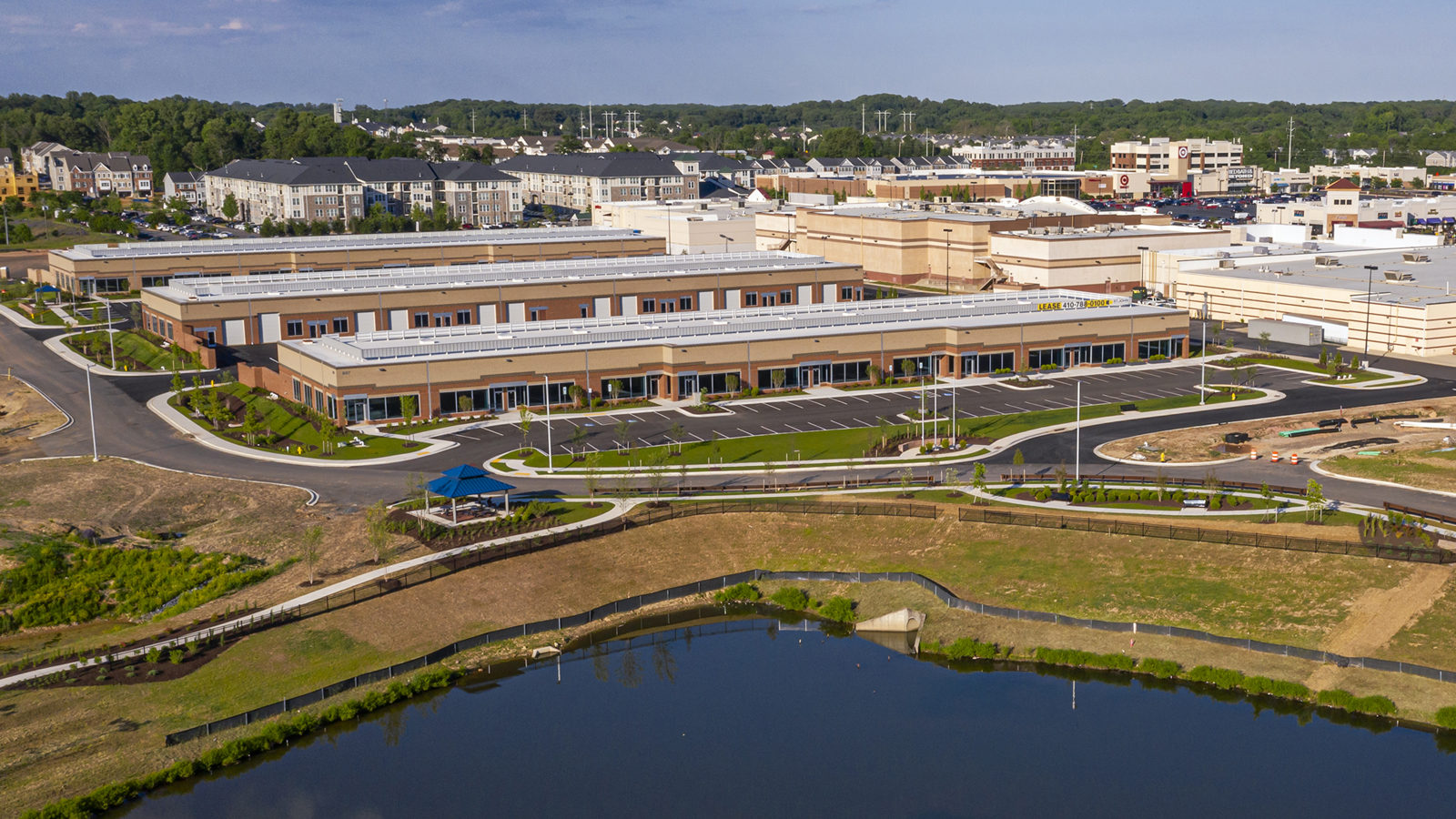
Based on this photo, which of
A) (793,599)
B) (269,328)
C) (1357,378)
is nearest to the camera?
(793,599)

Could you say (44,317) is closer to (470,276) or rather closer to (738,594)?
(470,276)

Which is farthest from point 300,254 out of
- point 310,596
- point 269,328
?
point 310,596

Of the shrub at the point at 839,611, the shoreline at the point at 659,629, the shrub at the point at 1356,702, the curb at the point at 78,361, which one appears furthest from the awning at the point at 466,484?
the curb at the point at 78,361

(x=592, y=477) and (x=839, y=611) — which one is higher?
(x=592, y=477)

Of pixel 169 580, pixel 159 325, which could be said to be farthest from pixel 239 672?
pixel 159 325

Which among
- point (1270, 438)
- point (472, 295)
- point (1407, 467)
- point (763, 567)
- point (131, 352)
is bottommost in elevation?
point (763, 567)
